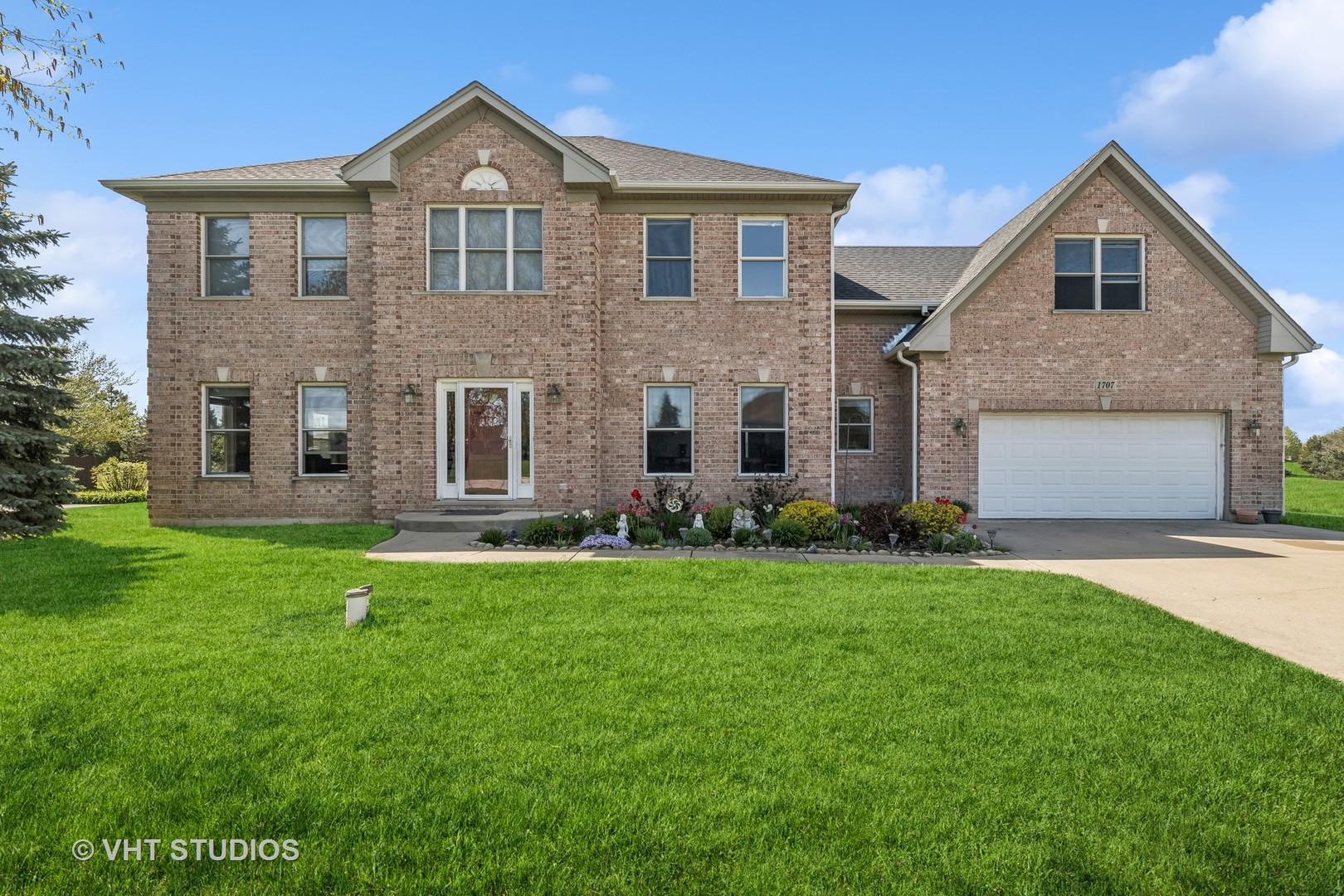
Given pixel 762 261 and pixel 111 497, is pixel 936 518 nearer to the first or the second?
pixel 762 261

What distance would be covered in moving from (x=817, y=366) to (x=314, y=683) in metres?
10.8

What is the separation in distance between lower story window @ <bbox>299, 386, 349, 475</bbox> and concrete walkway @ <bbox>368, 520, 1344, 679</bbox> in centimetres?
312

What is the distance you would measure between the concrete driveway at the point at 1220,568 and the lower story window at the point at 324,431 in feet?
37.4

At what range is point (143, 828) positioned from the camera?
9.12 feet

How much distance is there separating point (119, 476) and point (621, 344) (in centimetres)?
1681

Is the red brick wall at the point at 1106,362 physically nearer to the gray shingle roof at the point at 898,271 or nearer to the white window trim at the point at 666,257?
the gray shingle roof at the point at 898,271

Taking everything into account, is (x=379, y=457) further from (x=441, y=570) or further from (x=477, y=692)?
(x=477, y=692)

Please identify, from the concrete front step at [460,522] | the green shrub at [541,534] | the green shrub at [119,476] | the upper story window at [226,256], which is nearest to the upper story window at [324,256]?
the upper story window at [226,256]

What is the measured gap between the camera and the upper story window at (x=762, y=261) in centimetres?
1350

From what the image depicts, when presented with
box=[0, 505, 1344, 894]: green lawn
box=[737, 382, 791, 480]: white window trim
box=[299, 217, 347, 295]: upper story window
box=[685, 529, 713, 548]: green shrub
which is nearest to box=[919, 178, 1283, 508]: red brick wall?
box=[737, 382, 791, 480]: white window trim

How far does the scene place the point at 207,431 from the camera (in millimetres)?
13367

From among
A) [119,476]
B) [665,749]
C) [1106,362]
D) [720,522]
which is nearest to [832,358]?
[720,522]

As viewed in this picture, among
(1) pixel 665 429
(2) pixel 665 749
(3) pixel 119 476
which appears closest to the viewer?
(2) pixel 665 749

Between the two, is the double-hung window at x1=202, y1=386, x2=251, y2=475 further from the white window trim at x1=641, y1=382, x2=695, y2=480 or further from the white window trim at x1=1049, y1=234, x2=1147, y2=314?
the white window trim at x1=1049, y1=234, x2=1147, y2=314
